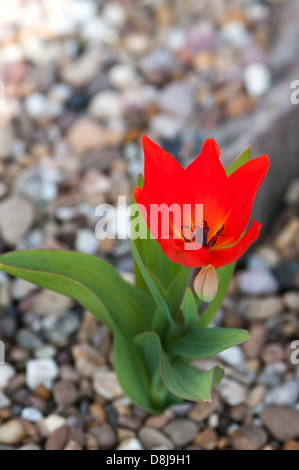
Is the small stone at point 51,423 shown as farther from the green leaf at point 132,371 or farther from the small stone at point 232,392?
the small stone at point 232,392

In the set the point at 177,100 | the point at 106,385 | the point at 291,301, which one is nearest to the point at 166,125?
the point at 177,100

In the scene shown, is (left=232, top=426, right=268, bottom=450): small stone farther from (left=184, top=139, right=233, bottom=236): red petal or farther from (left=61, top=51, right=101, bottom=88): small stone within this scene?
(left=61, top=51, right=101, bottom=88): small stone

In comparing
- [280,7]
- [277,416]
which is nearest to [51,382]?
[277,416]

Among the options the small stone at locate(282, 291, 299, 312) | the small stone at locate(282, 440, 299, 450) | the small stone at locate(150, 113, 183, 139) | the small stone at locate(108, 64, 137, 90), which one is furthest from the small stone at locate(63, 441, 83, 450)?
the small stone at locate(108, 64, 137, 90)

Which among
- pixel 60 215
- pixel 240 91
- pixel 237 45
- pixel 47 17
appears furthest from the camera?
pixel 47 17

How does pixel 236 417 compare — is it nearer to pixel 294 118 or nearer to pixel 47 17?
pixel 294 118
